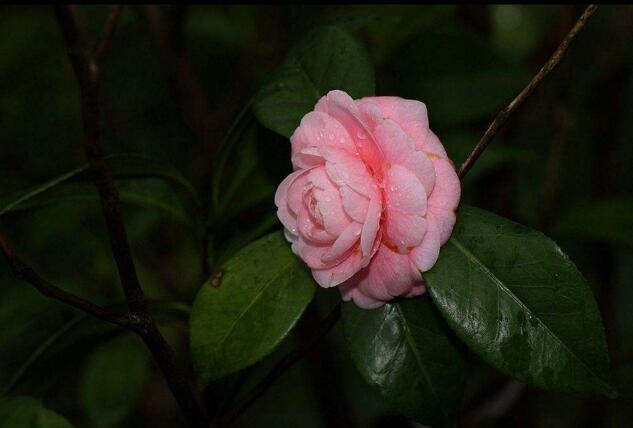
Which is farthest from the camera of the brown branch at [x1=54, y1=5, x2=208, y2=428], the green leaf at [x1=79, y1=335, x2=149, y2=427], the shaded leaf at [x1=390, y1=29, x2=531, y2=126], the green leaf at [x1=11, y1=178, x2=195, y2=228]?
the shaded leaf at [x1=390, y1=29, x2=531, y2=126]

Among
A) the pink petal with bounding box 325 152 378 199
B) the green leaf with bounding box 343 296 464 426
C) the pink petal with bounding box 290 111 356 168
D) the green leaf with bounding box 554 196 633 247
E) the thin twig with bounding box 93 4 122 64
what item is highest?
the thin twig with bounding box 93 4 122 64

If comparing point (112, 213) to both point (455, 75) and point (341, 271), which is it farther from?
point (455, 75)

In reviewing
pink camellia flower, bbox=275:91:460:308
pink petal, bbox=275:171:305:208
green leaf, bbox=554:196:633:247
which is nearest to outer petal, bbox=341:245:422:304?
pink camellia flower, bbox=275:91:460:308

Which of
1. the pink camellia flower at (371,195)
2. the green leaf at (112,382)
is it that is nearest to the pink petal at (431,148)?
the pink camellia flower at (371,195)

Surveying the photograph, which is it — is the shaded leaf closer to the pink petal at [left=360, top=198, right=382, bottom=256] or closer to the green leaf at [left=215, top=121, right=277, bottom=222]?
the green leaf at [left=215, top=121, right=277, bottom=222]

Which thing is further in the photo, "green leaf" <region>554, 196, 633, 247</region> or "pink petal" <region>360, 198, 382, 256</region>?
"green leaf" <region>554, 196, 633, 247</region>

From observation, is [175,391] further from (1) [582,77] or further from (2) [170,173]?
(1) [582,77]
